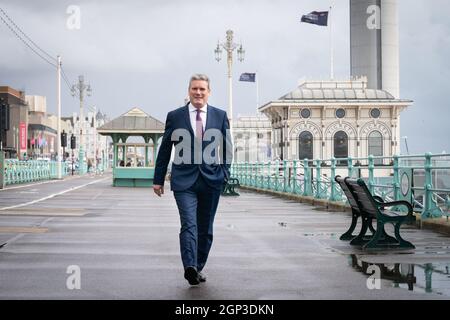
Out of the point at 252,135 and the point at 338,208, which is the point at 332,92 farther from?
the point at 338,208

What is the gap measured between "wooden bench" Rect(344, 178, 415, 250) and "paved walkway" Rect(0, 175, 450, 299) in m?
0.32

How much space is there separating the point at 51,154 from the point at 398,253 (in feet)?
614

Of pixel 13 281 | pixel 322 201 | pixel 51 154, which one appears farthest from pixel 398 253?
pixel 51 154

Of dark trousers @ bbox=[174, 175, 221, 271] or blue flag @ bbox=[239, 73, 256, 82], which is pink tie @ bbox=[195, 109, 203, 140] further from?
blue flag @ bbox=[239, 73, 256, 82]

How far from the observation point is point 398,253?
412 inches

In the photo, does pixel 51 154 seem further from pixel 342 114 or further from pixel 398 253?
pixel 398 253

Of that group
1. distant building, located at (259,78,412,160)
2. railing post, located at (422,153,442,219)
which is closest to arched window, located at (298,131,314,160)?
distant building, located at (259,78,412,160)

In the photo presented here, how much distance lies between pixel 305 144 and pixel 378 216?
189 ft

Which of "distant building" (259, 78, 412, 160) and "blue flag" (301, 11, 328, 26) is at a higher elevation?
"blue flag" (301, 11, 328, 26)

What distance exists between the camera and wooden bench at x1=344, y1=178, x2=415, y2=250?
1065 centimetres

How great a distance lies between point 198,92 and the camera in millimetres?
7938

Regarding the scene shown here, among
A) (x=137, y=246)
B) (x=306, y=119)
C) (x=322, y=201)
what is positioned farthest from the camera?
(x=306, y=119)

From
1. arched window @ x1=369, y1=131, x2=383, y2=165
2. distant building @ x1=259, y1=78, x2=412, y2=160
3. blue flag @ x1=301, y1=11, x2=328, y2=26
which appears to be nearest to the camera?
blue flag @ x1=301, y1=11, x2=328, y2=26

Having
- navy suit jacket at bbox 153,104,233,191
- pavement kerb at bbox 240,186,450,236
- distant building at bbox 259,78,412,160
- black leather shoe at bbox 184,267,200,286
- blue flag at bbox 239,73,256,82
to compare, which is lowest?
pavement kerb at bbox 240,186,450,236
